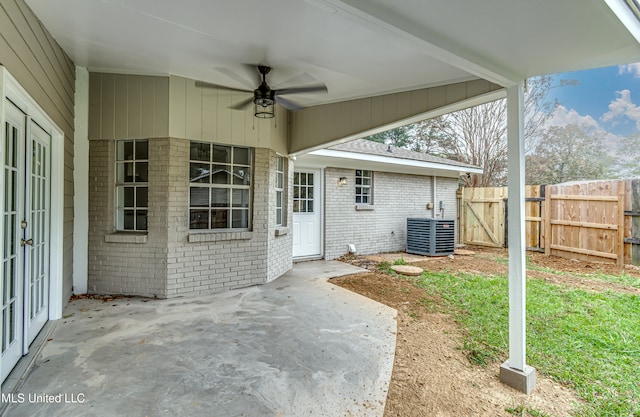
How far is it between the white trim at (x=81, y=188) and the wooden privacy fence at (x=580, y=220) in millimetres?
10002

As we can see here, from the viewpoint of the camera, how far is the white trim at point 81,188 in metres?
4.41

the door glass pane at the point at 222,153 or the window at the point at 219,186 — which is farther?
the door glass pane at the point at 222,153

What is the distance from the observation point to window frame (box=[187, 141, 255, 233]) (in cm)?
480

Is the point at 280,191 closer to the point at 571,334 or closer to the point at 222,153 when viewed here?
the point at 222,153

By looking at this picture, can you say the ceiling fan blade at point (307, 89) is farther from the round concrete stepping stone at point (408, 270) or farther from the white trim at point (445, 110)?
the round concrete stepping stone at point (408, 270)

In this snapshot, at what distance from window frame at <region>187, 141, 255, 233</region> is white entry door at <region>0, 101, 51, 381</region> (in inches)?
68.7

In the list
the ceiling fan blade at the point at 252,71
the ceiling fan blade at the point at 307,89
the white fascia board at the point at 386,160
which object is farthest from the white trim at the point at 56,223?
the white fascia board at the point at 386,160

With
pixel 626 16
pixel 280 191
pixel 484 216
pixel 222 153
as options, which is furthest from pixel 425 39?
pixel 484 216

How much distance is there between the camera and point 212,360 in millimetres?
2760

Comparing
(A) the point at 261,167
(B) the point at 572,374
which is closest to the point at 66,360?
(A) the point at 261,167

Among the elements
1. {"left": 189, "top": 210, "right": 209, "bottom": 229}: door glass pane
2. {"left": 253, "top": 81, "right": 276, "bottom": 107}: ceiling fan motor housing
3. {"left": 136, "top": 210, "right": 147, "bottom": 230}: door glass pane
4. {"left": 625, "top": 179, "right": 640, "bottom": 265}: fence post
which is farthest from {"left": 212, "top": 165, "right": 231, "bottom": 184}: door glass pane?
{"left": 625, "top": 179, "right": 640, "bottom": 265}: fence post

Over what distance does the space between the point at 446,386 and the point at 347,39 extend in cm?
316

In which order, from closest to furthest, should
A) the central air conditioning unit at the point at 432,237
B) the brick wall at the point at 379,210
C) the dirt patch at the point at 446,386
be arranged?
1. the dirt patch at the point at 446,386
2. the brick wall at the point at 379,210
3. the central air conditioning unit at the point at 432,237

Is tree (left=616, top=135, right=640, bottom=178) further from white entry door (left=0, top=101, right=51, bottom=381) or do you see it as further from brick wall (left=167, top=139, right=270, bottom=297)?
white entry door (left=0, top=101, right=51, bottom=381)
